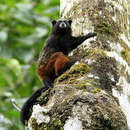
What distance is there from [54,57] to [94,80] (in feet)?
6.03

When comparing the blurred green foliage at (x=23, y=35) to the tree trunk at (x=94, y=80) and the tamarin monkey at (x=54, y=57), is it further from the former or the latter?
the tree trunk at (x=94, y=80)

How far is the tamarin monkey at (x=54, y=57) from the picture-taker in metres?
4.22

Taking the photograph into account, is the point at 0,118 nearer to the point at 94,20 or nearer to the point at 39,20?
the point at 94,20

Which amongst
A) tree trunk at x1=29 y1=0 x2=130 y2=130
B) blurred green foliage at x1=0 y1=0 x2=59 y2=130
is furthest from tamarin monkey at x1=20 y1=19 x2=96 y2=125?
blurred green foliage at x1=0 y1=0 x2=59 y2=130

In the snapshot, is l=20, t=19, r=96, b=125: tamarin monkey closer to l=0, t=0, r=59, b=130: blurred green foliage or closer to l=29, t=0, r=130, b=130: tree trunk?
l=29, t=0, r=130, b=130: tree trunk

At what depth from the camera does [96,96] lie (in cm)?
311

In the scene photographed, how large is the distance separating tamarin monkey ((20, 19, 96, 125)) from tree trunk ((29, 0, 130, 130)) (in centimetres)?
21

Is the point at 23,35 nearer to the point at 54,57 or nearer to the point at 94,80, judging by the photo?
the point at 54,57

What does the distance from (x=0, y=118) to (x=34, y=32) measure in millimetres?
2730

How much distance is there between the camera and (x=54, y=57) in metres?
5.25

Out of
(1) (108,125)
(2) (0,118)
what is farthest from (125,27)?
(2) (0,118)

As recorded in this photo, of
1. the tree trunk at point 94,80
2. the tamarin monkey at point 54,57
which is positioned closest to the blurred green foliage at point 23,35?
the tamarin monkey at point 54,57

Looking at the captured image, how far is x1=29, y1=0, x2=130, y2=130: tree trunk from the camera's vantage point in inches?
114

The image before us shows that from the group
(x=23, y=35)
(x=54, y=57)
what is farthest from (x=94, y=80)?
A: (x=23, y=35)
